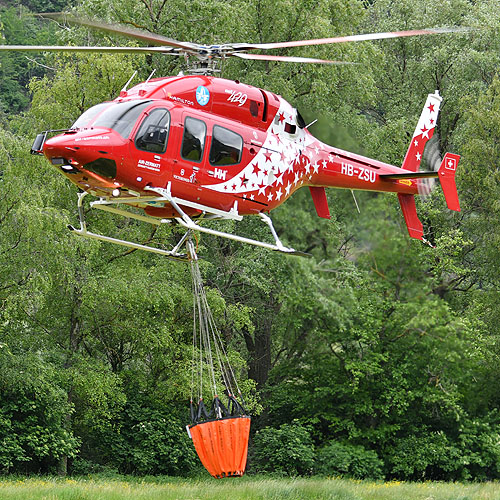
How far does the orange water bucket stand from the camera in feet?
44.5

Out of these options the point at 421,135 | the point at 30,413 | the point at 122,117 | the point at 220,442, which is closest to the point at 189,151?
the point at 122,117

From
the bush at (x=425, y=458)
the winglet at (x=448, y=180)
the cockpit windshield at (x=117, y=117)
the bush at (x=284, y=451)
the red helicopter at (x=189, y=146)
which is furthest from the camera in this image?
the bush at (x=425, y=458)

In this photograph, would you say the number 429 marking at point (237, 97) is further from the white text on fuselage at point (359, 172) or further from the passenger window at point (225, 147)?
the white text on fuselage at point (359, 172)

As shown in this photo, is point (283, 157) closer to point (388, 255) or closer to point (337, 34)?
point (388, 255)

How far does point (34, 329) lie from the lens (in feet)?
79.8

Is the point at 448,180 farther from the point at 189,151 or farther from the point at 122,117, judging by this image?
the point at 122,117

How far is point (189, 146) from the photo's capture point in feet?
40.3

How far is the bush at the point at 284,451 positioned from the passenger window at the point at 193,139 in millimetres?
17065

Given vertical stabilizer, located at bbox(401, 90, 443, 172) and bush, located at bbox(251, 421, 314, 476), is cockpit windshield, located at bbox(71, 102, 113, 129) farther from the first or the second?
bush, located at bbox(251, 421, 314, 476)

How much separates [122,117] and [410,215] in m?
7.03

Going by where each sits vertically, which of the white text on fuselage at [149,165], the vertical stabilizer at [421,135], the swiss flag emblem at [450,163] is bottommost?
the white text on fuselage at [149,165]

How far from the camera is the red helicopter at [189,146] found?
1172 centimetres

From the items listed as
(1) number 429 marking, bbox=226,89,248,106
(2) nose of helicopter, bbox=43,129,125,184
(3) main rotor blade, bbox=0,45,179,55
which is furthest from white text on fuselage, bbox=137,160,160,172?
(1) number 429 marking, bbox=226,89,248,106

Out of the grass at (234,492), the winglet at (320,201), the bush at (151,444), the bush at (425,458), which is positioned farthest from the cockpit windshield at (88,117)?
the bush at (425,458)
